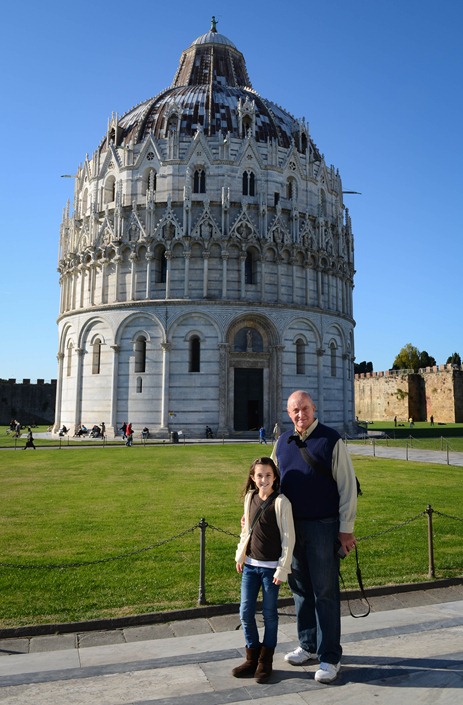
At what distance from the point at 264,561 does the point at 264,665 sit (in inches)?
37.4

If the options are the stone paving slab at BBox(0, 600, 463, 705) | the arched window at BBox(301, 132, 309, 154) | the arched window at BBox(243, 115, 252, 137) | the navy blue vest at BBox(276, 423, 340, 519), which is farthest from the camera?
the arched window at BBox(301, 132, 309, 154)

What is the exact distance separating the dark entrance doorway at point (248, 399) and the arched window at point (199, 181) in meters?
13.8

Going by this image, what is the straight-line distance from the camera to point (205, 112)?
44.9 m

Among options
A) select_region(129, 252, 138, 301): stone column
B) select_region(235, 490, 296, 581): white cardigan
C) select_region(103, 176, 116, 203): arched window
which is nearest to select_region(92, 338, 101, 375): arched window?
select_region(129, 252, 138, 301): stone column

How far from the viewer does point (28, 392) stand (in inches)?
2805

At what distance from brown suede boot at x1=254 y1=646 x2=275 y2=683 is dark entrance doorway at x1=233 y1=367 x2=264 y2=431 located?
114ft

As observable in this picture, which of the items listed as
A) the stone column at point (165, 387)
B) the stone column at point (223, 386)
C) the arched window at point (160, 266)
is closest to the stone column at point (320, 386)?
the stone column at point (223, 386)

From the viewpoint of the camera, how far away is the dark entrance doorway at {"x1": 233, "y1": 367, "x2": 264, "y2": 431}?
40156 millimetres

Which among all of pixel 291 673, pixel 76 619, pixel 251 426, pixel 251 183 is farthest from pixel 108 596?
pixel 251 183

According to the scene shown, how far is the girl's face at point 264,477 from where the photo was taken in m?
5.63

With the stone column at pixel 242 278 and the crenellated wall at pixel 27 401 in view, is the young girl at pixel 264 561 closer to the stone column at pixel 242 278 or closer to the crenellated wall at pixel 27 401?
the stone column at pixel 242 278

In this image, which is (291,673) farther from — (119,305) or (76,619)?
(119,305)

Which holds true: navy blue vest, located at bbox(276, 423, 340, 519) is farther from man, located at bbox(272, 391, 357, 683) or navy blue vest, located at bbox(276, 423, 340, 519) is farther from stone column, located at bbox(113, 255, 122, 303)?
stone column, located at bbox(113, 255, 122, 303)

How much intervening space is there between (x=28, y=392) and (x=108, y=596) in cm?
6807
